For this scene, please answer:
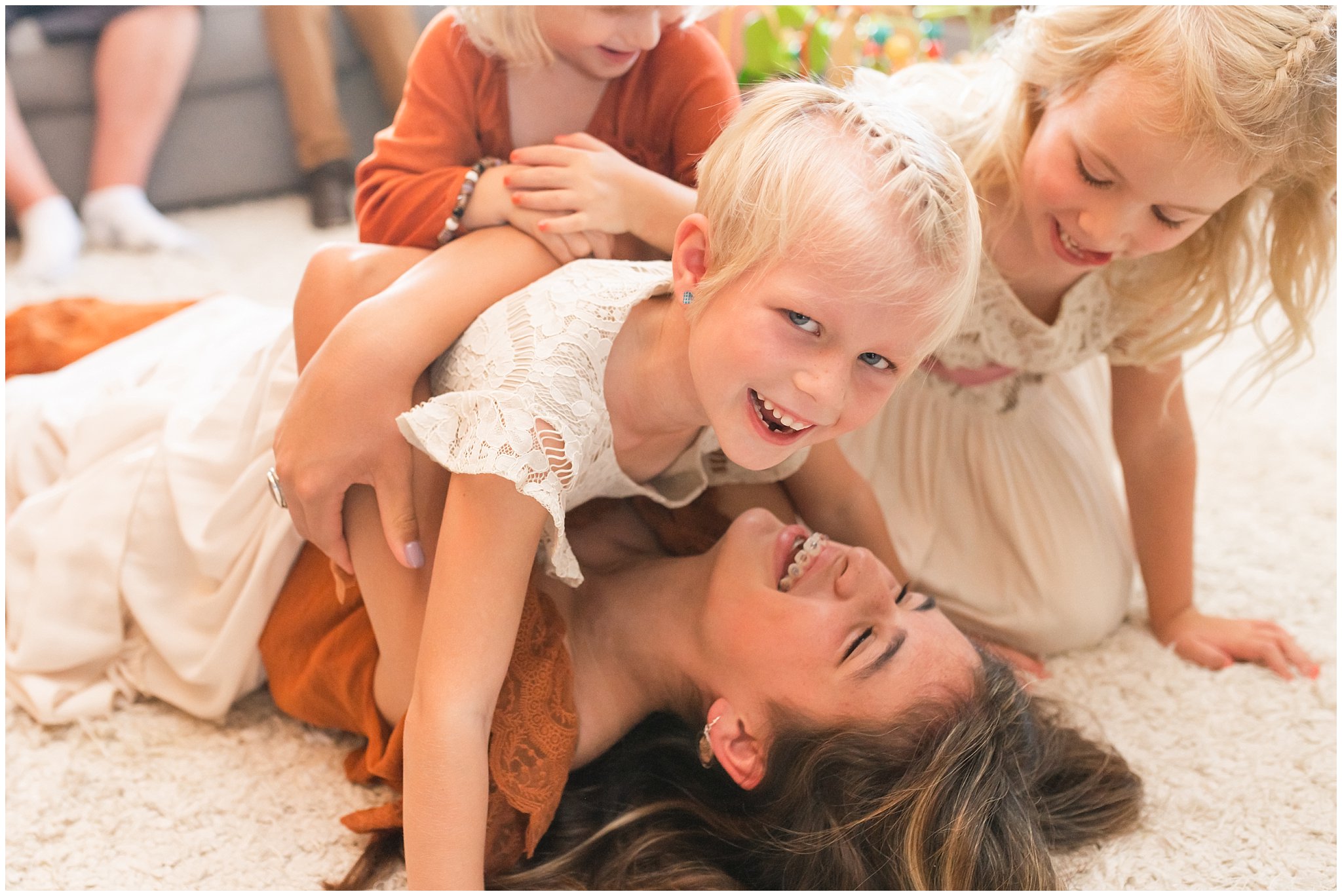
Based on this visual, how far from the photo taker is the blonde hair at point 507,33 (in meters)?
1.10

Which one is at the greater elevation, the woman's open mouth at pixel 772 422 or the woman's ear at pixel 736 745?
the woman's open mouth at pixel 772 422

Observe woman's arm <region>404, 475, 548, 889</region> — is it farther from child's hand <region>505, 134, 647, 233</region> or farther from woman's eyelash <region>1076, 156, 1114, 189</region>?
woman's eyelash <region>1076, 156, 1114, 189</region>

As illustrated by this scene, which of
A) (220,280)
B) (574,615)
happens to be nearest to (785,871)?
(574,615)

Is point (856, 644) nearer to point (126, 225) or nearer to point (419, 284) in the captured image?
point (419, 284)

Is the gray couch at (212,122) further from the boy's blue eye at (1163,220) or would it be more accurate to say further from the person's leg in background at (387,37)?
the boy's blue eye at (1163,220)

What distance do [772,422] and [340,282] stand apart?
1.60 feet

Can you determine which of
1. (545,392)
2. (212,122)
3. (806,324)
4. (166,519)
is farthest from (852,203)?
(212,122)

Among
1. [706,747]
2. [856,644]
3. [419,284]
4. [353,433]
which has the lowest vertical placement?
[706,747]

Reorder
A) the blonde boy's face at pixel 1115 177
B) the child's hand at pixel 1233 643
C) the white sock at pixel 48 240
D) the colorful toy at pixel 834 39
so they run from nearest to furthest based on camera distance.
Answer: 1. the blonde boy's face at pixel 1115 177
2. the child's hand at pixel 1233 643
3. the white sock at pixel 48 240
4. the colorful toy at pixel 834 39

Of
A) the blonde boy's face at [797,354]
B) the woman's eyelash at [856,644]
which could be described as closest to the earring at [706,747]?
the woman's eyelash at [856,644]

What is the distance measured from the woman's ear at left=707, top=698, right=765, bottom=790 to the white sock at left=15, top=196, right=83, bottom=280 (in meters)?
1.74

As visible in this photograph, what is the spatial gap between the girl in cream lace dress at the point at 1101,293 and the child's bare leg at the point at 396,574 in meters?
0.61

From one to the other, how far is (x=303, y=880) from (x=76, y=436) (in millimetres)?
605

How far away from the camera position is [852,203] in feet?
2.68
